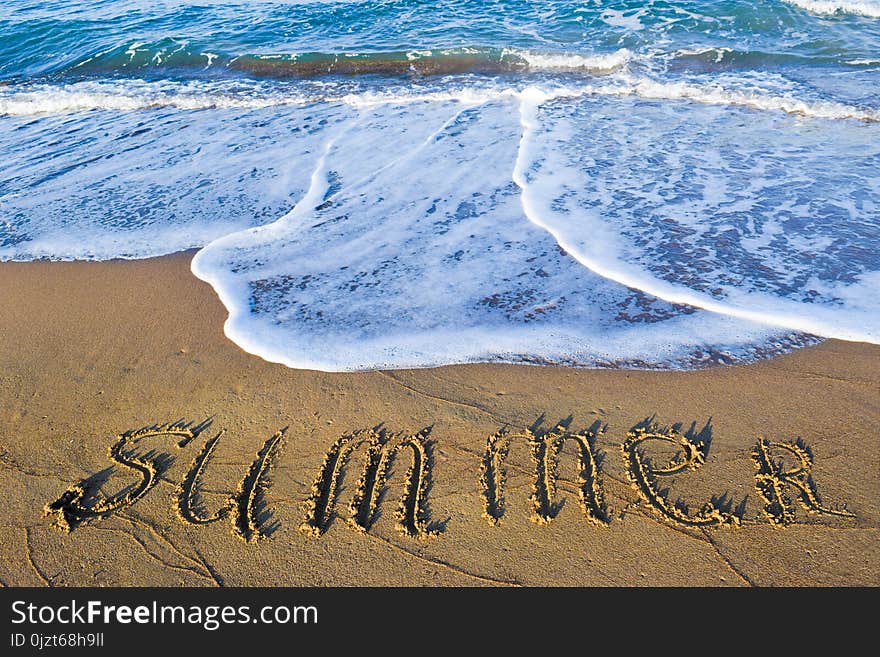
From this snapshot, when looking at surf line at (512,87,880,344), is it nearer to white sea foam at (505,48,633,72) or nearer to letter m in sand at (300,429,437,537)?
letter m in sand at (300,429,437,537)

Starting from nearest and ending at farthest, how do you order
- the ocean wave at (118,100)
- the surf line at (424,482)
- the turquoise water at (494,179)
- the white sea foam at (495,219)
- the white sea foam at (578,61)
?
the surf line at (424,482)
the white sea foam at (495,219)
the turquoise water at (494,179)
the ocean wave at (118,100)
the white sea foam at (578,61)

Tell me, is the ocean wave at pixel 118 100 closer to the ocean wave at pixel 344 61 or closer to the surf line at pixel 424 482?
the ocean wave at pixel 344 61

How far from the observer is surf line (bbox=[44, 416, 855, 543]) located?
9.71 ft

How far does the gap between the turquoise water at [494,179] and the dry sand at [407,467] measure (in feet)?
1.09

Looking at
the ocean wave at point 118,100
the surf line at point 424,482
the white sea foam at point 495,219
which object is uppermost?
the ocean wave at point 118,100

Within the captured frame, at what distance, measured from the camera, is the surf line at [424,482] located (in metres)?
2.96

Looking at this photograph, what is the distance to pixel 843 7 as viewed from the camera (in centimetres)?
1228

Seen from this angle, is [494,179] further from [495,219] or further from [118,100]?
[118,100]

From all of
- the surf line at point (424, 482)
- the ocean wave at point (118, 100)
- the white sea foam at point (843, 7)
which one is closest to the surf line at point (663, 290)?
the surf line at point (424, 482)

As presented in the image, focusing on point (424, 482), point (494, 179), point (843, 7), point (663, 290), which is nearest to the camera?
point (424, 482)

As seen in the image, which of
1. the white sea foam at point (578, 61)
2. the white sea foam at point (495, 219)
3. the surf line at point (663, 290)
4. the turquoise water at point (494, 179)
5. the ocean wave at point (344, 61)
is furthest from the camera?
the ocean wave at point (344, 61)

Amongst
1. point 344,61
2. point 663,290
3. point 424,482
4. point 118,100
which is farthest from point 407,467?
point 344,61

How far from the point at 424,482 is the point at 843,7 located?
14.8 m

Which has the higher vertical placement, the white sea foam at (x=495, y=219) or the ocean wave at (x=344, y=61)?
the ocean wave at (x=344, y=61)
